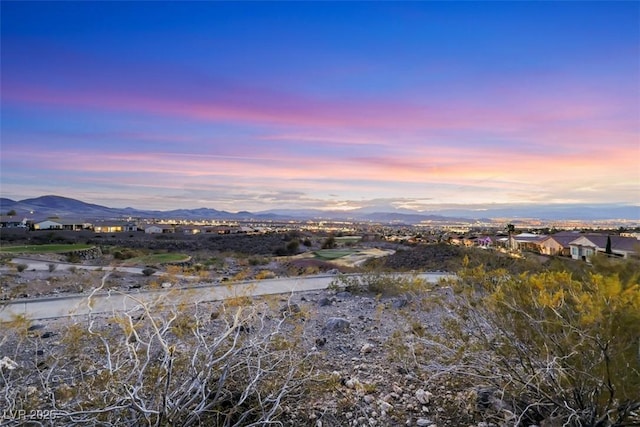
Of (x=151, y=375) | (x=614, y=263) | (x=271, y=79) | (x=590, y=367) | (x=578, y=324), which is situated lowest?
(x=151, y=375)

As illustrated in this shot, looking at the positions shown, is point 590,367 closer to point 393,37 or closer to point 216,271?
point 393,37

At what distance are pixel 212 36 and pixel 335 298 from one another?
10.1 meters

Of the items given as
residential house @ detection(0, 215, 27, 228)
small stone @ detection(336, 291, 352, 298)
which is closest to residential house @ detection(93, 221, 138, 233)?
residential house @ detection(0, 215, 27, 228)

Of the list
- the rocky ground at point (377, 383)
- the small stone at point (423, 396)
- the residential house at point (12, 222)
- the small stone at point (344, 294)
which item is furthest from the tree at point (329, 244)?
the residential house at point (12, 222)

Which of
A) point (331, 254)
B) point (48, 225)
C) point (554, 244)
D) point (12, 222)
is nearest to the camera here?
point (554, 244)

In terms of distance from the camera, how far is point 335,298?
10.6 m

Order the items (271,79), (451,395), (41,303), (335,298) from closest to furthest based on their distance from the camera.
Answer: (451,395) → (41,303) → (335,298) → (271,79)

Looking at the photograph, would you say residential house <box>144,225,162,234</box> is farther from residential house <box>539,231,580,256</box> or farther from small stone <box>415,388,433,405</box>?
small stone <box>415,388,433,405</box>

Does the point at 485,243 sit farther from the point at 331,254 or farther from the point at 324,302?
the point at 324,302

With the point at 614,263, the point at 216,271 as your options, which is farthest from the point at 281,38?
the point at 614,263

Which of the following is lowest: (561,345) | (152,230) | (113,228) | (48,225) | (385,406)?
(152,230)

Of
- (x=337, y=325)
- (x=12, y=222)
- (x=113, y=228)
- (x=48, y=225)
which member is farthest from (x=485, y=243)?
(x=12, y=222)

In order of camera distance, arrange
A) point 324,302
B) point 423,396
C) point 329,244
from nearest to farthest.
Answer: point 423,396, point 324,302, point 329,244

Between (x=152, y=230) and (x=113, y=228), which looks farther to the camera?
(x=152, y=230)
